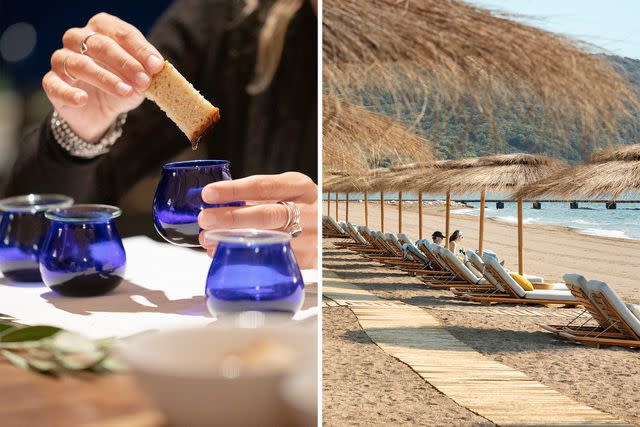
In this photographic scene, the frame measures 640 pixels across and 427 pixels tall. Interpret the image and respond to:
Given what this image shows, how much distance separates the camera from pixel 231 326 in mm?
619

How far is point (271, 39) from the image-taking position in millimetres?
871

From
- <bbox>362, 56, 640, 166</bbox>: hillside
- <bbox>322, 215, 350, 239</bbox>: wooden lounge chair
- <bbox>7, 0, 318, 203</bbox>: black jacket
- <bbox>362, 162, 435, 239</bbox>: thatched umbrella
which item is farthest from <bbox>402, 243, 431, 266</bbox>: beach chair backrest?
<bbox>7, 0, 318, 203</bbox>: black jacket

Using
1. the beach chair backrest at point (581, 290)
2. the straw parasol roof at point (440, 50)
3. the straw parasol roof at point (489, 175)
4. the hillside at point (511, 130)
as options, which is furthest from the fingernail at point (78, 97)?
the hillside at point (511, 130)

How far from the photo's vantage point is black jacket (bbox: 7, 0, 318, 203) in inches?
32.6

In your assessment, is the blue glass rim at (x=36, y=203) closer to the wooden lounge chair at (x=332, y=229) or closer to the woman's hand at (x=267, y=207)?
the woman's hand at (x=267, y=207)

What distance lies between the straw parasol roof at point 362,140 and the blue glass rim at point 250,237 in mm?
3002

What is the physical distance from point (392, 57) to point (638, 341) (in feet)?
8.84

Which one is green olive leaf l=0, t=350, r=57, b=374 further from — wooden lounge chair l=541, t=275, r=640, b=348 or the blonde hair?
wooden lounge chair l=541, t=275, r=640, b=348

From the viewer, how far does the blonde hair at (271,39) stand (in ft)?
2.82

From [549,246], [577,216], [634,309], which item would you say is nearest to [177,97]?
[634,309]

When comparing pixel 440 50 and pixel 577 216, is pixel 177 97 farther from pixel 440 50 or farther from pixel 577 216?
pixel 577 216

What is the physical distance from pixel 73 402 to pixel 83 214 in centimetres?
18

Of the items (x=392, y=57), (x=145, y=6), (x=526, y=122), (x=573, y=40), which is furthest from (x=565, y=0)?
(x=145, y=6)

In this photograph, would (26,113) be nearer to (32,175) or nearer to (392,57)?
(32,175)
